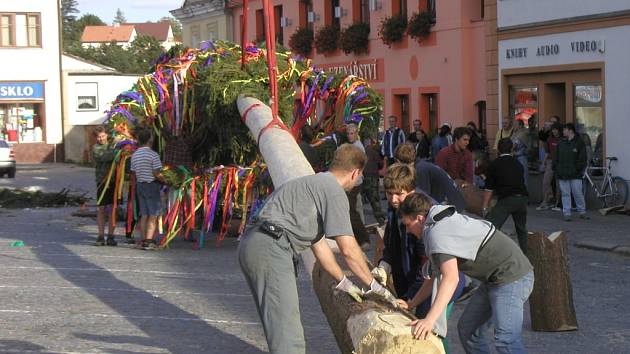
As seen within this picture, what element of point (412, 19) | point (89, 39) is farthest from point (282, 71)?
point (89, 39)

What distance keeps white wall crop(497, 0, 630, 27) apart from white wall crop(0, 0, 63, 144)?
107 feet

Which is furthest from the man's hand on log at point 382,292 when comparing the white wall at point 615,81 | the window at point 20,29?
the window at point 20,29

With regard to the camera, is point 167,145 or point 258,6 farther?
point 258,6

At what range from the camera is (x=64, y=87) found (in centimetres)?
5453

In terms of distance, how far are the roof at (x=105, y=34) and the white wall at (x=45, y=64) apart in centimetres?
8388

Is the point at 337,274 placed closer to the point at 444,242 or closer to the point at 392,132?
the point at 444,242

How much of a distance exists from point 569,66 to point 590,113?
100 centimetres

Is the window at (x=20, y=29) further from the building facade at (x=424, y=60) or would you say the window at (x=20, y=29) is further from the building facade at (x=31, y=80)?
the building facade at (x=424, y=60)

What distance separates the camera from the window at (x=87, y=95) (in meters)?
56.5

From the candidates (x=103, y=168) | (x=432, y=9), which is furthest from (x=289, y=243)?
(x=432, y=9)

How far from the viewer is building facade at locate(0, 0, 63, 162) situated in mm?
53625

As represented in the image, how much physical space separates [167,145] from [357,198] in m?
2.84

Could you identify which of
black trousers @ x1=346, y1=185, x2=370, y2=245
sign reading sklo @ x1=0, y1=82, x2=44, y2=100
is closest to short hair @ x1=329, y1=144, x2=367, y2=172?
black trousers @ x1=346, y1=185, x2=370, y2=245

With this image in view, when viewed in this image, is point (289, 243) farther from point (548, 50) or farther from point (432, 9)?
point (432, 9)
